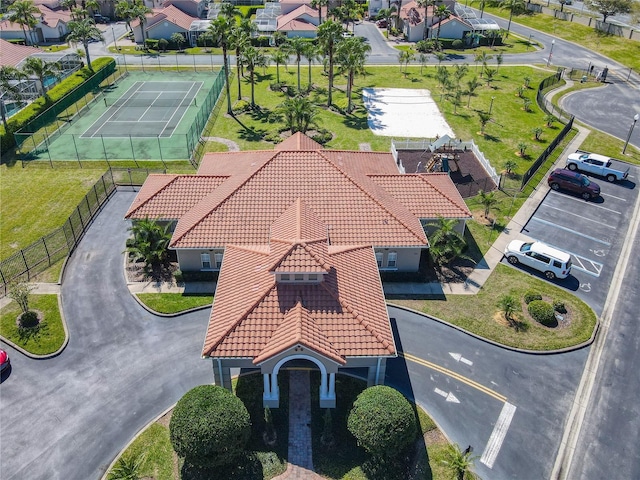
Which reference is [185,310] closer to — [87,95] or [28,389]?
[28,389]

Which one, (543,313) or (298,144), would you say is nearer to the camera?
(543,313)

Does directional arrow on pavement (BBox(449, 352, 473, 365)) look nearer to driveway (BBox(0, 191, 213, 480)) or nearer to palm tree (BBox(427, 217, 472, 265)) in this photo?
palm tree (BBox(427, 217, 472, 265))

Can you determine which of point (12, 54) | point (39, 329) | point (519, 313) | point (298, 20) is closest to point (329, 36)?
point (298, 20)

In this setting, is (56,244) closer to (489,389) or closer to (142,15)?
(489,389)

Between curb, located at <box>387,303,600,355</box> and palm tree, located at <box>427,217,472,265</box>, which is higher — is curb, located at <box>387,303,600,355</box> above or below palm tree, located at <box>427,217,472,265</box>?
below


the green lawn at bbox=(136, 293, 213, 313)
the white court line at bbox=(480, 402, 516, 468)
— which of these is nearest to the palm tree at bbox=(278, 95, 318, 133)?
the green lawn at bbox=(136, 293, 213, 313)

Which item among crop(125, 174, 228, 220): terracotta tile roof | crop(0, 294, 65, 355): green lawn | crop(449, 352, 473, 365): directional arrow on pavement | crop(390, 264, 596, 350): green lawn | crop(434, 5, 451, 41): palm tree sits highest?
crop(434, 5, 451, 41): palm tree

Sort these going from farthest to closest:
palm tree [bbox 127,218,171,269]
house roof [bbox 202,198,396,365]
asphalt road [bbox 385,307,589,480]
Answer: palm tree [bbox 127,218,171,269]
house roof [bbox 202,198,396,365]
asphalt road [bbox 385,307,589,480]
